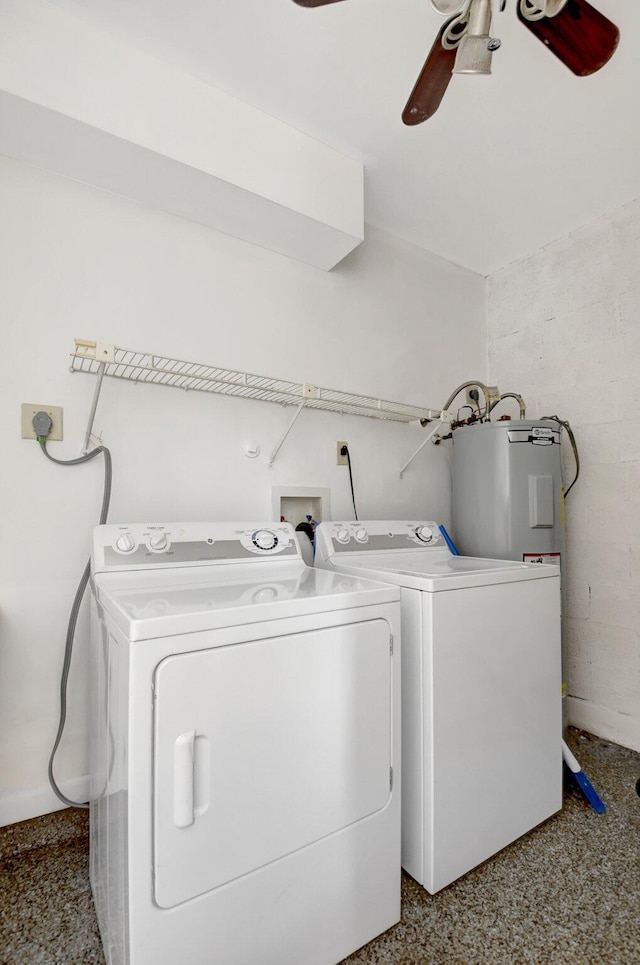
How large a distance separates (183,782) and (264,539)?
0.89 metres

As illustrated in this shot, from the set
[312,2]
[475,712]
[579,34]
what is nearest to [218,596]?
[475,712]

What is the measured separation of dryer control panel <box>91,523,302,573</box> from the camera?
1.40 metres

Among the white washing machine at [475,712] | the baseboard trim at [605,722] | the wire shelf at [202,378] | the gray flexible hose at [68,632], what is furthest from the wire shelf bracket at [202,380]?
the baseboard trim at [605,722]

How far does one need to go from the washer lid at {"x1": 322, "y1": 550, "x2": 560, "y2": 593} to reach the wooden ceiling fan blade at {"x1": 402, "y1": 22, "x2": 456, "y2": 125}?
1.33 metres

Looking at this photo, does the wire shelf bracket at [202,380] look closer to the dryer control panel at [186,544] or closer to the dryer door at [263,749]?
the dryer control panel at [186,544]

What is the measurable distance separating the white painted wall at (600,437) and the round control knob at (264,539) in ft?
5.46

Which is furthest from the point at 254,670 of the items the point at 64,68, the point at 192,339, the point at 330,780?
the point at 64,68

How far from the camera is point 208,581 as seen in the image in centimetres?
142

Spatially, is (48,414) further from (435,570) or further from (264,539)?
(435,570)

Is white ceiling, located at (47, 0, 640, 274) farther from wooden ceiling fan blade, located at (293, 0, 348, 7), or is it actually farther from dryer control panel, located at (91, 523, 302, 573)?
dryer control panel, located at (91, 523, 302, 573)

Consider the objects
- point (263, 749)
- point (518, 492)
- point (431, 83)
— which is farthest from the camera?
point (518, 492)

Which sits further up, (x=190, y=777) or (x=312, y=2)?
(x=312, y=2)

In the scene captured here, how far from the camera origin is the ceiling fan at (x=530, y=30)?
1.08 meters

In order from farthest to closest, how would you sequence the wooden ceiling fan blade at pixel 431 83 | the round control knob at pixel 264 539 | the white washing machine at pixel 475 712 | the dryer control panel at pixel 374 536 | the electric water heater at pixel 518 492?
the electric water heater at pixel 518 492 < the dryer control panel at pixel 374 536 < the round control knob at pixel 264 539 < the white washing machine at pixel 475 712 < the wooden ceiling fan blade at pixel 431 83
